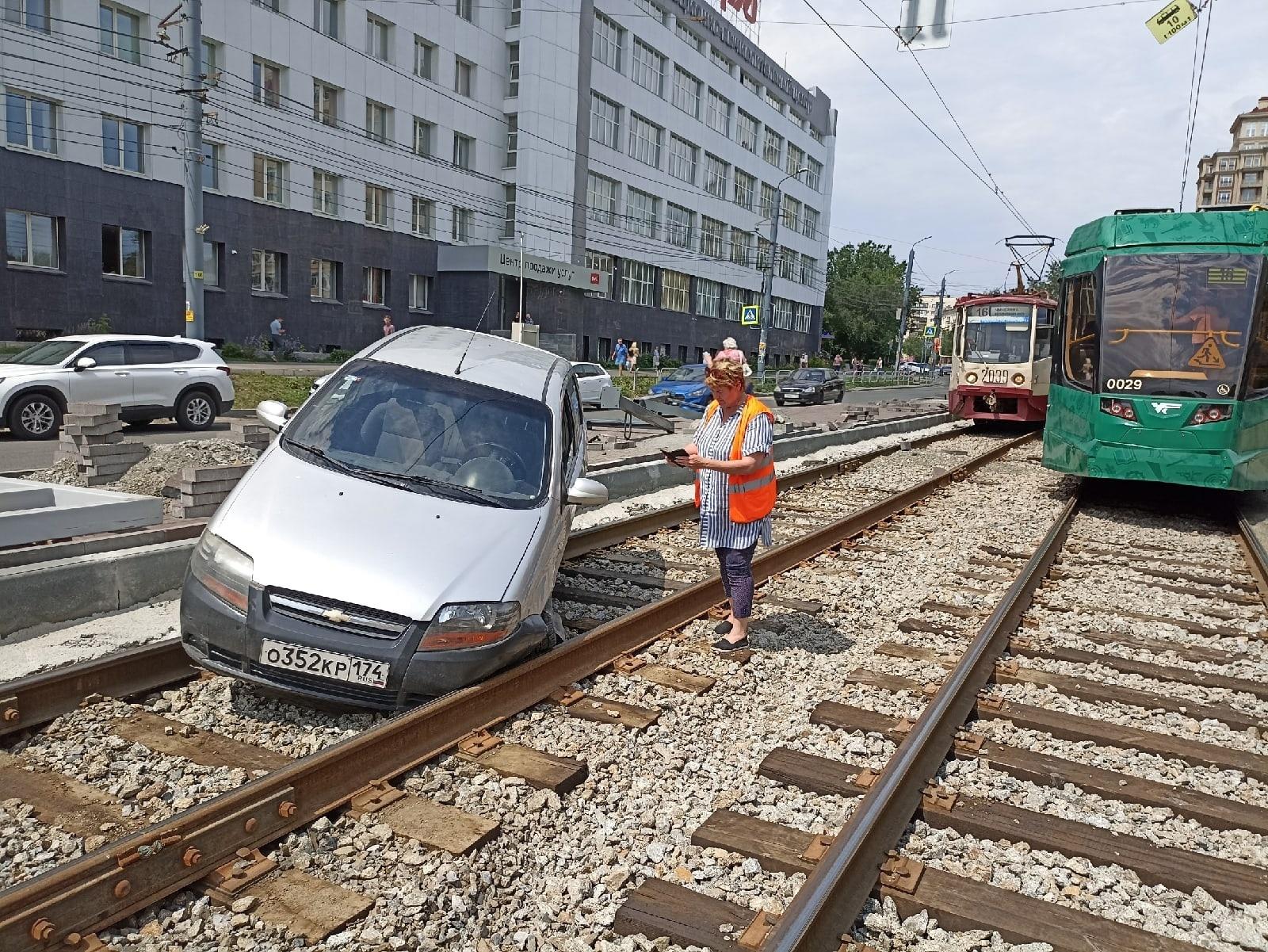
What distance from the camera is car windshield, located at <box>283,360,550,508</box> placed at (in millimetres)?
5547

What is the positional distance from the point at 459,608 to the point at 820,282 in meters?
84.9

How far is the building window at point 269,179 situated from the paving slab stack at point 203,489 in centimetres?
2934

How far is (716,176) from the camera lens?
6412 cm

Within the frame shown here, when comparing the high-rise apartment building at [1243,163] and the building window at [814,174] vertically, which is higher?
the high-rise apartment building at [1243,163]

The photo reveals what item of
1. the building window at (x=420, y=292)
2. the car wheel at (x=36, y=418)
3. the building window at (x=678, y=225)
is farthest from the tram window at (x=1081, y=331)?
the building window at (x=678, y=225)

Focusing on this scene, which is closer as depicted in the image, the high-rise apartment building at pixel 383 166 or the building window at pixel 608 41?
the high-rise apartment building at pixel 383 166

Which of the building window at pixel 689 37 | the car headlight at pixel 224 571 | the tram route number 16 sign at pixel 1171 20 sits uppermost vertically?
the building window at pixel 689 37

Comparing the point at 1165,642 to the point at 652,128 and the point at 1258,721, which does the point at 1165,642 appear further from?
the point at 652,128

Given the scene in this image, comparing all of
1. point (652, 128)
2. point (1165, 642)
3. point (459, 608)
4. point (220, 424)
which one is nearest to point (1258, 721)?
point (1165, 642)

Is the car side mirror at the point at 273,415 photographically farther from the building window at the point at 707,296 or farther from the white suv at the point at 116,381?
the building window at the point at 707,296

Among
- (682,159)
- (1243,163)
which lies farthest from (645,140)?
(1243,163)

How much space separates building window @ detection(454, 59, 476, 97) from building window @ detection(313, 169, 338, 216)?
8.06 m

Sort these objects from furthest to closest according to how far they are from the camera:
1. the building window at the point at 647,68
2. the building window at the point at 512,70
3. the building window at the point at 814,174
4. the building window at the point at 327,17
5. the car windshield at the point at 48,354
→ 1. the building window at the point at 814,174
2. the building window at the point at 647,68
3. the building window at the point at 512,70
4. the building window at the point at 327,17
5. the car windshield at the point at 48,354

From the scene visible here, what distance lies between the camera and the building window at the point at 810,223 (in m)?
80.6
